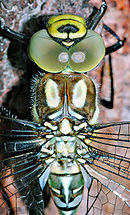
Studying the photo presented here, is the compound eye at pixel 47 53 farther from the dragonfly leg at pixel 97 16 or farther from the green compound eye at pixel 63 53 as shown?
the dragonfly leg at pixel 97 16

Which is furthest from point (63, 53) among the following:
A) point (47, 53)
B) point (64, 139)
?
point (64, 139)

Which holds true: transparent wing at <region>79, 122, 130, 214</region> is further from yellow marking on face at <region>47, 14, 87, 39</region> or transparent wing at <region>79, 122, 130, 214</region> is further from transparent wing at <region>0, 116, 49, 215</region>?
yellow marking on face at <region>47, 14, 87, 39</region>

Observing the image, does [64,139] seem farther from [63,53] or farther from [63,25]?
[63,25]

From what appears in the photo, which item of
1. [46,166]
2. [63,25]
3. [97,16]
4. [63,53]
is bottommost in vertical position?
[46,166]

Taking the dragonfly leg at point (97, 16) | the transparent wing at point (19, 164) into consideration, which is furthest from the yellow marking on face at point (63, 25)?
the transparent wing at point (19, 164)

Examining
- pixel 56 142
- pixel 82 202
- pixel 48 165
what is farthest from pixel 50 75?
pixel 82 202

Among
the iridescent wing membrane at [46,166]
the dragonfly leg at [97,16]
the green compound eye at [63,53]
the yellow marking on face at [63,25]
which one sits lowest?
the iridescent wing membrane at [46,166]
